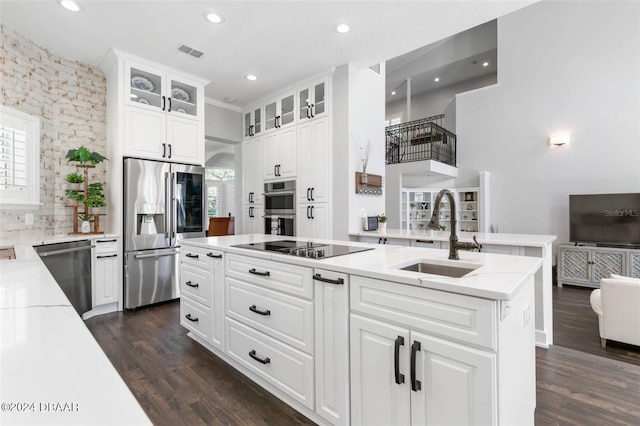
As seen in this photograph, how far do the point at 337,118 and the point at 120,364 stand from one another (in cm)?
356

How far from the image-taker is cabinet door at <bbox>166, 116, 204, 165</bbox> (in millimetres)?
4105

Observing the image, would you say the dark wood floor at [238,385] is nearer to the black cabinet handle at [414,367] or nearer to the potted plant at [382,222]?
the black cabinet handle at [414,367]

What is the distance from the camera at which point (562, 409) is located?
1.88 metres

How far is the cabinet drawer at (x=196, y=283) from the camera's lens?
2590 mm

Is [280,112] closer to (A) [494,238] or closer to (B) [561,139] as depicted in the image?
(A) [494,238]

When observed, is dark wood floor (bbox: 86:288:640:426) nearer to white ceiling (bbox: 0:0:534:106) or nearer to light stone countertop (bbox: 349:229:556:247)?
light stone countertop (bbox: 349:229:556:247)

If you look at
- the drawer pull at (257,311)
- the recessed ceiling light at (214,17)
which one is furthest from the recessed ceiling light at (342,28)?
the drawer pull at (257,311)

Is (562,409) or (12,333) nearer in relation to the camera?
(12,333)

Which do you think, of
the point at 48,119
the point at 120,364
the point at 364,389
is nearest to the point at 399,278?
the point at 364,389

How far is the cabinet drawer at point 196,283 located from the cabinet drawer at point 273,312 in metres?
0.32

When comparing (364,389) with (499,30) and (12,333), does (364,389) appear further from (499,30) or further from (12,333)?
(499,30)

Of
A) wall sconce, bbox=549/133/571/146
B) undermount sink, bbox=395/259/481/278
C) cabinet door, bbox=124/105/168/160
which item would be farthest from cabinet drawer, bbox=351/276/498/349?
wall sconce, bbox=549/133/571/146

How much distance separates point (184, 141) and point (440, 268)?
3791 millimetres

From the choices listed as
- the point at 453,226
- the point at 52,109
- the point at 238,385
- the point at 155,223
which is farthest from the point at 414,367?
the point at 52,109
